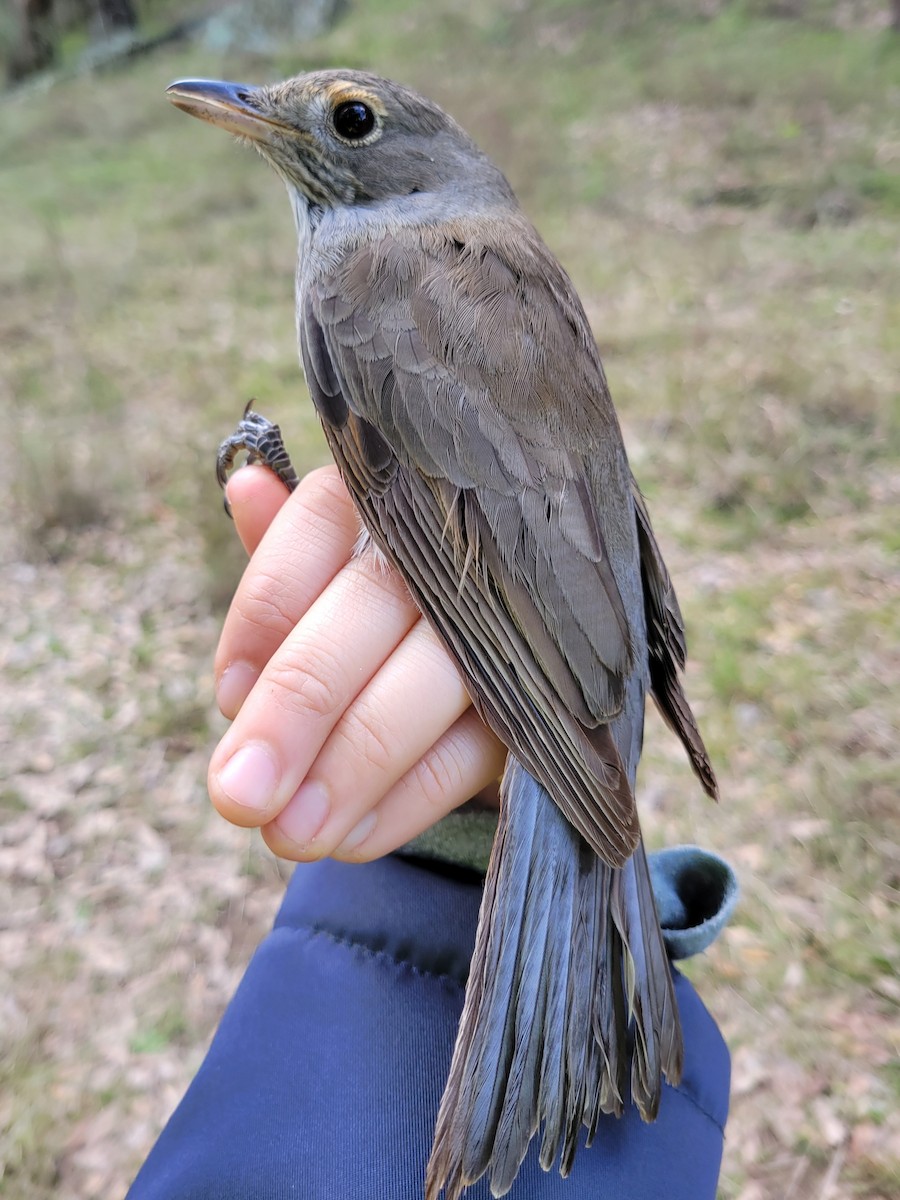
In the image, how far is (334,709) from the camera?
151 cm

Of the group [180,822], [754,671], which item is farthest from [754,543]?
[180,822]

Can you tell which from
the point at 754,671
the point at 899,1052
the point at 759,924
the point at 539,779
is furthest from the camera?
the point at 754,671

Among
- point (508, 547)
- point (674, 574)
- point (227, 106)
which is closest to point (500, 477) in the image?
point (508, 547)

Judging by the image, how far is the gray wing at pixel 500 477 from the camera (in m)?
1.57

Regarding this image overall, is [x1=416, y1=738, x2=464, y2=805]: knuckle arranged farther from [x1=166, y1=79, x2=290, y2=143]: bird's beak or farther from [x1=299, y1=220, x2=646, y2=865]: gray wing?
[x1=166, y1=79, x2=290, y2=143]: bird's beak

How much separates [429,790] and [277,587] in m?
0.51

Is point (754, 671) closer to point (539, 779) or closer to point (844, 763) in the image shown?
point (844, 763)

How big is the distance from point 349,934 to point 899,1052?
218 cm

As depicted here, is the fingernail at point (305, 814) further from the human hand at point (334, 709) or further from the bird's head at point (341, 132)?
the bird's head at point (341, 132)

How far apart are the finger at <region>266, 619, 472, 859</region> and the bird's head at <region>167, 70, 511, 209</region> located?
135cm

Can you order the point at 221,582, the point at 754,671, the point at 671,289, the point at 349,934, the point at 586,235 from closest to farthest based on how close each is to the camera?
the point at 349,934 → the point at 754,671 → the point at 221,582 → the point at 671,289 → the point at 586,235

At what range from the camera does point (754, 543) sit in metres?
5.18

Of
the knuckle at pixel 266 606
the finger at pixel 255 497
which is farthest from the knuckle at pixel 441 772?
the finger at pixel 255 497

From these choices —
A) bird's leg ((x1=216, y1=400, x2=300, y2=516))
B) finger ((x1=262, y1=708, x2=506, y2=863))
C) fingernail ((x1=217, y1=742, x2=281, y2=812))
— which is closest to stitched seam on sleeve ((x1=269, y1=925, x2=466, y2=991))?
finger ((x1=262, y1=708, x2=506, y2=863))
